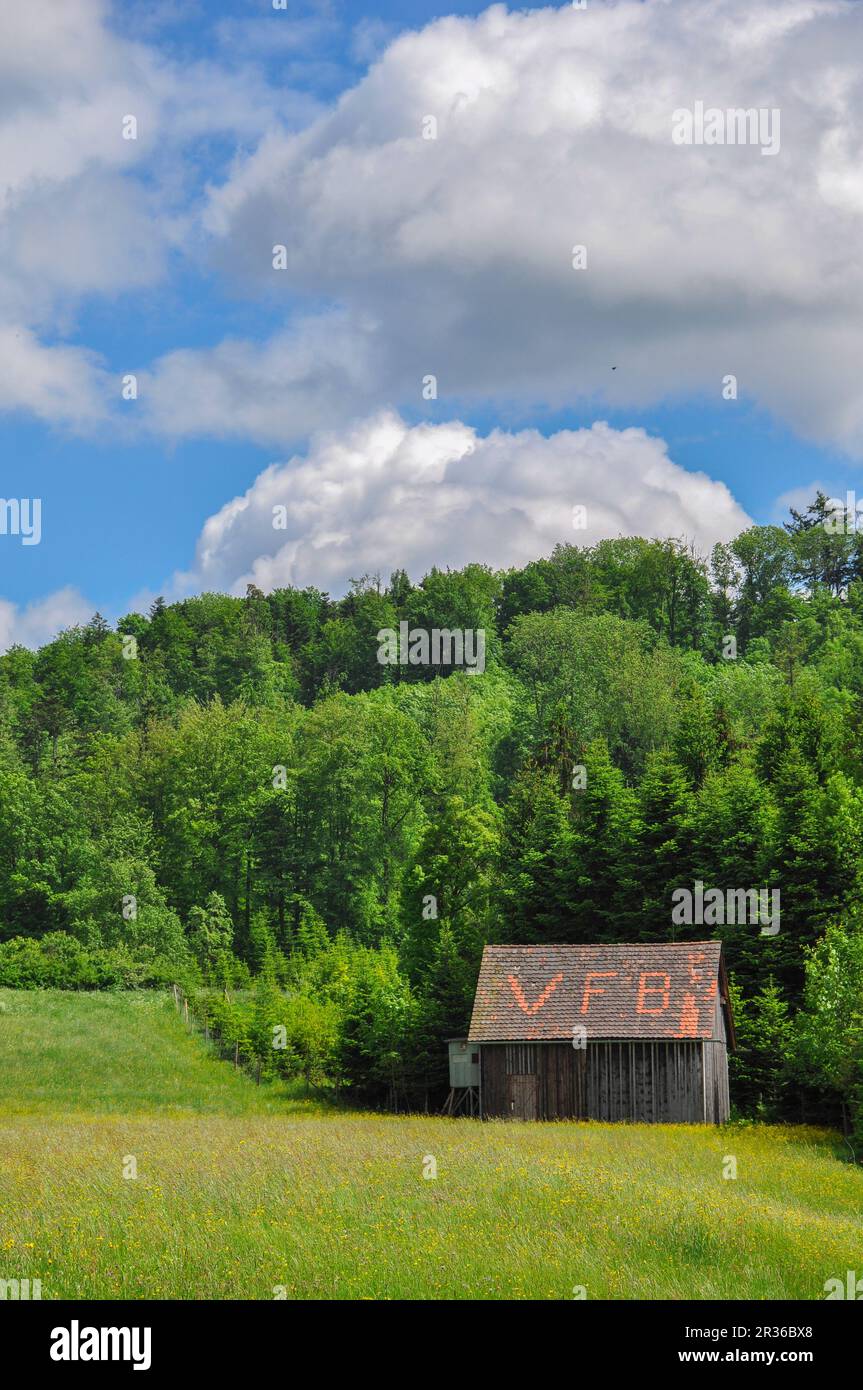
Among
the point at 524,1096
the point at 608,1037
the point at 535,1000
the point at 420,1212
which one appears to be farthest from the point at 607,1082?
the point at 420,1212

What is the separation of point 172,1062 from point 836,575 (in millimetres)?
110716

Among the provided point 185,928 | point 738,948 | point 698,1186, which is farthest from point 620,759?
point 698,1186

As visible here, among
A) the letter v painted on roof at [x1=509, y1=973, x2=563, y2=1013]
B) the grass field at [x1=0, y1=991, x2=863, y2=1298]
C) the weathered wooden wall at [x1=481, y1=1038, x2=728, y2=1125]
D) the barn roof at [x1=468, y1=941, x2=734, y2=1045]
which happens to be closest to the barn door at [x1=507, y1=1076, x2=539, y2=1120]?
the weathered wooden wall at [x1=481, y1=1038, x2=728, y2=1125]

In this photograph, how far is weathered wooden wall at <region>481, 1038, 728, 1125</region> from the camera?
140ft

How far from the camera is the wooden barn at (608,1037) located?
42.9 m

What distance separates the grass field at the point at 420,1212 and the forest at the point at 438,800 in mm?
10056

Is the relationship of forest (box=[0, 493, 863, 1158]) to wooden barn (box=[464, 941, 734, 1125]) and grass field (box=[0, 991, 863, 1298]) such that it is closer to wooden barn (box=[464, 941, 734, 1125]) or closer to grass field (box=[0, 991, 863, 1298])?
wooden barn (box=[464, 941, 734, 1125])

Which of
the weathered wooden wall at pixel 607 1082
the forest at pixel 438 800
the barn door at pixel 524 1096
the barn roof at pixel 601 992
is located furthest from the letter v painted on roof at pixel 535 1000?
the forest at pixel 438 800

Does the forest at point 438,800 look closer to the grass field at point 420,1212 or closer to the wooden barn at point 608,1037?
the wooden barn at point 608,1037

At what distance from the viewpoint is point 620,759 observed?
108438 mm

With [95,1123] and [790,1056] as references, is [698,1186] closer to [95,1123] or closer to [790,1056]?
[790,1056]

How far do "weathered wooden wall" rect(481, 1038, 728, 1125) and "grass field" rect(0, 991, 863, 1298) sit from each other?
14.0ft

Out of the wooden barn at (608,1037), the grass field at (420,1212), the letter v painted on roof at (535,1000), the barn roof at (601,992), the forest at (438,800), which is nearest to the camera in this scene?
the grass field at (420,1212)

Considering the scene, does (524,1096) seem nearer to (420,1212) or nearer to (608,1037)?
(608,1037)
